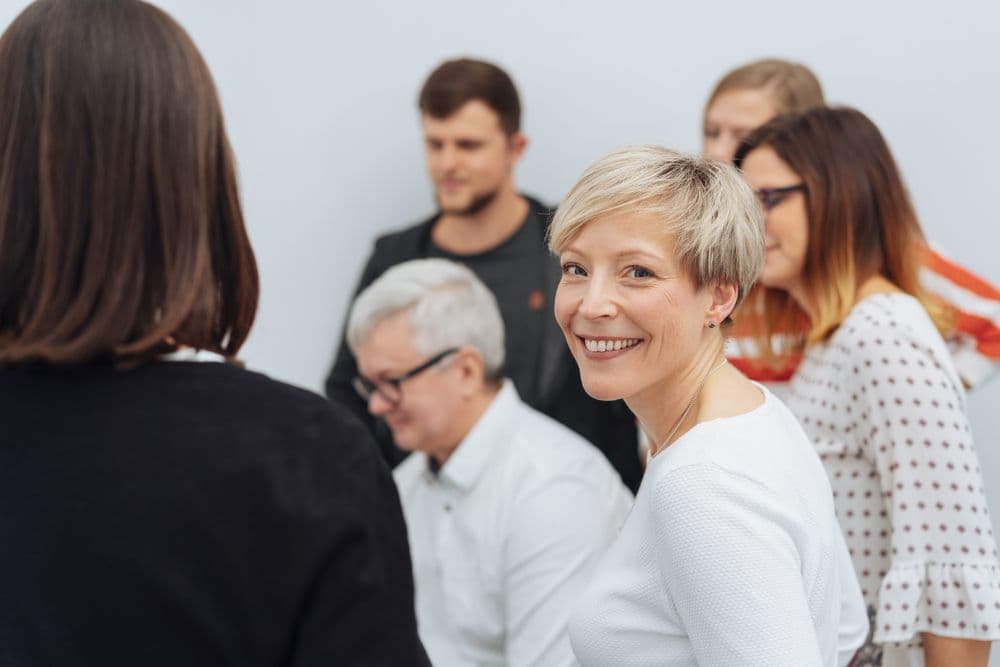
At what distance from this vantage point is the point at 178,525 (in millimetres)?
988

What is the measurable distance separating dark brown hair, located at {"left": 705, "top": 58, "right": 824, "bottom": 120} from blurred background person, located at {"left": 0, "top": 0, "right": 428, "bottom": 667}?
1941 mm

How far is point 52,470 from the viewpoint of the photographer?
990mm

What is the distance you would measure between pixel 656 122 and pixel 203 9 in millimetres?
1393

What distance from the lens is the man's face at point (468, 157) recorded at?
3102 millimetres

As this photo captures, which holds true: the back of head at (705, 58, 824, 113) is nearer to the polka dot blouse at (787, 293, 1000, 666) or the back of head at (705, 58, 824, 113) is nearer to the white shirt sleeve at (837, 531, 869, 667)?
the polka dot blouse at (787, 293, 1000, 666)

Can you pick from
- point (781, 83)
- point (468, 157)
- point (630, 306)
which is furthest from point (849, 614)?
point (468, 157)

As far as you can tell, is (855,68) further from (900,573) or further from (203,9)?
(203,9)

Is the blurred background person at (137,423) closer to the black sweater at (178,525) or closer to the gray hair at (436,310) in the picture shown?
the black sweater at (178,525)

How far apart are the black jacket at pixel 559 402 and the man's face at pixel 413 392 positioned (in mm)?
604

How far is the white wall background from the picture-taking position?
2.98 meters

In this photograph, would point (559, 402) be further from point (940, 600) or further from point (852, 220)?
point (940, 600)

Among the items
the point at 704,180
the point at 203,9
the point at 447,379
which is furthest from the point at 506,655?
the point at 203,9

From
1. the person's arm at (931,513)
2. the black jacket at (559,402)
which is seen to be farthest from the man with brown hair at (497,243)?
the person's arm at (931,513)

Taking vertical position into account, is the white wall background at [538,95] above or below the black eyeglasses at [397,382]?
above
